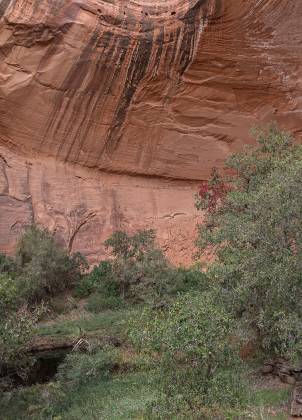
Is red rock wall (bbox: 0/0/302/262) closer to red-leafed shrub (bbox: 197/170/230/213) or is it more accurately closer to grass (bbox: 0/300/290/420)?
red-leafed shrub (bbox: 197/170/230/213)

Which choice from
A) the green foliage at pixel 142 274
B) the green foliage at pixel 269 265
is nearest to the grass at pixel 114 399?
the green foliage at pixel 269 265

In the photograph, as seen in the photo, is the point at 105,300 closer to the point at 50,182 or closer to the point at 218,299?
the point at 50,182

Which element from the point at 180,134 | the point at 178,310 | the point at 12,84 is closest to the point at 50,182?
the point at 12,84

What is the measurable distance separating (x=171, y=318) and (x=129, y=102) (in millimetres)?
9884

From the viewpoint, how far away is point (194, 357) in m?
7.30

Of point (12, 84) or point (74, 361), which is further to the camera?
point (12, 84)

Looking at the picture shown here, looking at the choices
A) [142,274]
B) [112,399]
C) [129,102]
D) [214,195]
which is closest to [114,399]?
[112,399]

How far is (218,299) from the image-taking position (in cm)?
980

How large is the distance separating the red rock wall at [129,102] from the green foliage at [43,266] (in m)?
0.85

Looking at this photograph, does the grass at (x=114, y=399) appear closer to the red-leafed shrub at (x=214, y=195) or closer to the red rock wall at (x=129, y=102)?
the red-leafed shrub at (x=214, y=195)

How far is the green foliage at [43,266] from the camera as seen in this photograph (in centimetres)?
1450

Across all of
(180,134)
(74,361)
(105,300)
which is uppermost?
(180,134)

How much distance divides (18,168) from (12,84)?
7.34ft

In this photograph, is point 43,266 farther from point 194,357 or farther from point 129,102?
point 194,357
